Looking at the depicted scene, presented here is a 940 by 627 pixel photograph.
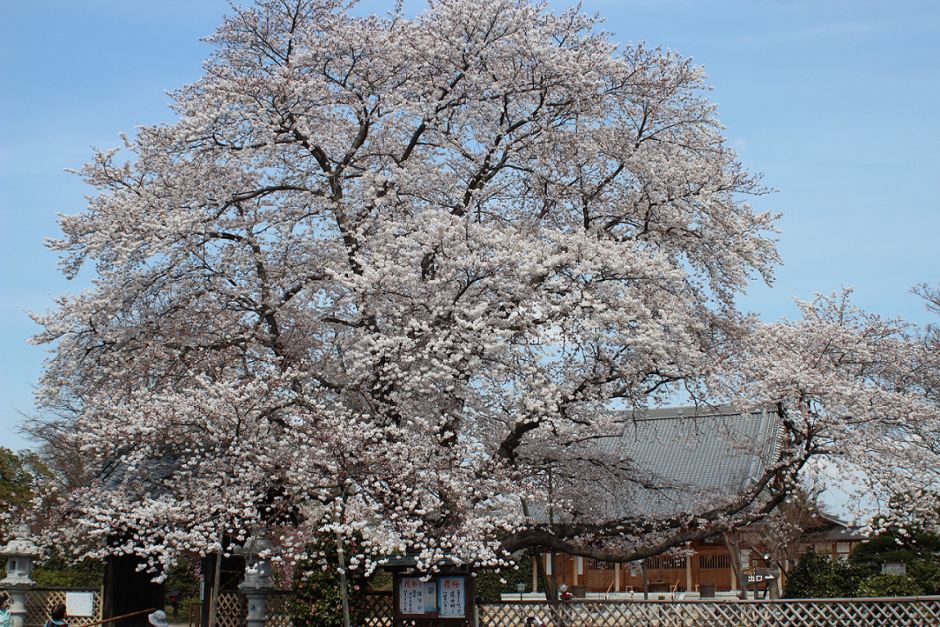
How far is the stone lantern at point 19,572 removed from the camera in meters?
15.8

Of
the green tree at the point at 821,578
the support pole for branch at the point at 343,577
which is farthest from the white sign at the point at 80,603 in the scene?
the green tree at the point at 821,578

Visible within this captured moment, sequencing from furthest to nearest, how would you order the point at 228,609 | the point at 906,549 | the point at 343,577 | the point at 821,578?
1. the point at 906,549
2. the point at 821,578
3. the point at 228,609
4. the point at 343,577

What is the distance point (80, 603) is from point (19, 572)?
3583 millimetres

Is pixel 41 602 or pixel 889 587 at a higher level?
pixel 889 587

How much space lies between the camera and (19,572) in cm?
1628

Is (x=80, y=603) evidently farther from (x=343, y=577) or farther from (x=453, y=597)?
(x=453, y=597)

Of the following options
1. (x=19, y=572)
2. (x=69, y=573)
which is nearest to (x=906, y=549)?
(x=19, y=572)

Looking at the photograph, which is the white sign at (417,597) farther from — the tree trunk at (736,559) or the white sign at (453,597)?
the tree trunk at (736,559)

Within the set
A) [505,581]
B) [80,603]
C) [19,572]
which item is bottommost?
[505,581]

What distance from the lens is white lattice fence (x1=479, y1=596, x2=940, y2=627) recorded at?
30.4 ft

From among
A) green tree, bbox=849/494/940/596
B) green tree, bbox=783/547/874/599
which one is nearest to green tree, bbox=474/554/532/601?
green tree, bbox=849/494/940/596

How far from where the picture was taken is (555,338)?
9.94 metres

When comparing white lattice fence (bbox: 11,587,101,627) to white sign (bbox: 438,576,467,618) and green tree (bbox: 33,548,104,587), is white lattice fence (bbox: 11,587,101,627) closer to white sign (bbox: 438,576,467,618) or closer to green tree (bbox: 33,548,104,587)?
green tree (bbox: 33,548,104,587)

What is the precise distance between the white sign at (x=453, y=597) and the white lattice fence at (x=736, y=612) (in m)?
0.59
